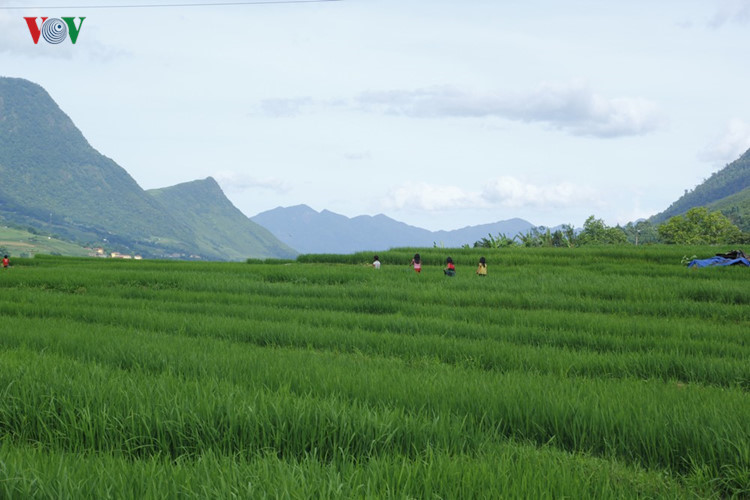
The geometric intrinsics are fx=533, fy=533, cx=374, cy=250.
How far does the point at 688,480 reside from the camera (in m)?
3.04

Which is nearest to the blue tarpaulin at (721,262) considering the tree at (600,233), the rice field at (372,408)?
the rice field at (372,408)

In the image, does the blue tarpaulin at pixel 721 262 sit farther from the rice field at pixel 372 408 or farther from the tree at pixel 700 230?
the tree at pixel 700 230

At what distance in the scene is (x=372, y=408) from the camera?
12.5 ft

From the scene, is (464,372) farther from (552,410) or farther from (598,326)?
(598,326)

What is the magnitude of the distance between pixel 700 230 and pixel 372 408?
78.3 m

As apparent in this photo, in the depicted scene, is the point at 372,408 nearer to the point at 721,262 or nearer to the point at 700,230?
the point at 721,262

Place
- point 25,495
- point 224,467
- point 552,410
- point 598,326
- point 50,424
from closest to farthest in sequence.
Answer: point 25,495 < point 224,467 < point 50,424 < point 552,410 < point 598,326

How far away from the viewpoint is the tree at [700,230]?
6794 centimetres

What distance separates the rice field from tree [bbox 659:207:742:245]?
223 ft

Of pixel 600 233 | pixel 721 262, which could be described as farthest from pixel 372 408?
pixel 600 233

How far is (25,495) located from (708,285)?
13.8 meters

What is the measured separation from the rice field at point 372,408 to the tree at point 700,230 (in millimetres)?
68035

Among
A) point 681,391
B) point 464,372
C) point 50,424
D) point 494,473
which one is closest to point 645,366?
point 681,391

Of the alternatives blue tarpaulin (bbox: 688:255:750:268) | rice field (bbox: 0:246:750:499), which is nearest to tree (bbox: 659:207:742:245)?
blue tarpaulin (bbox: 688:255:750:268)
